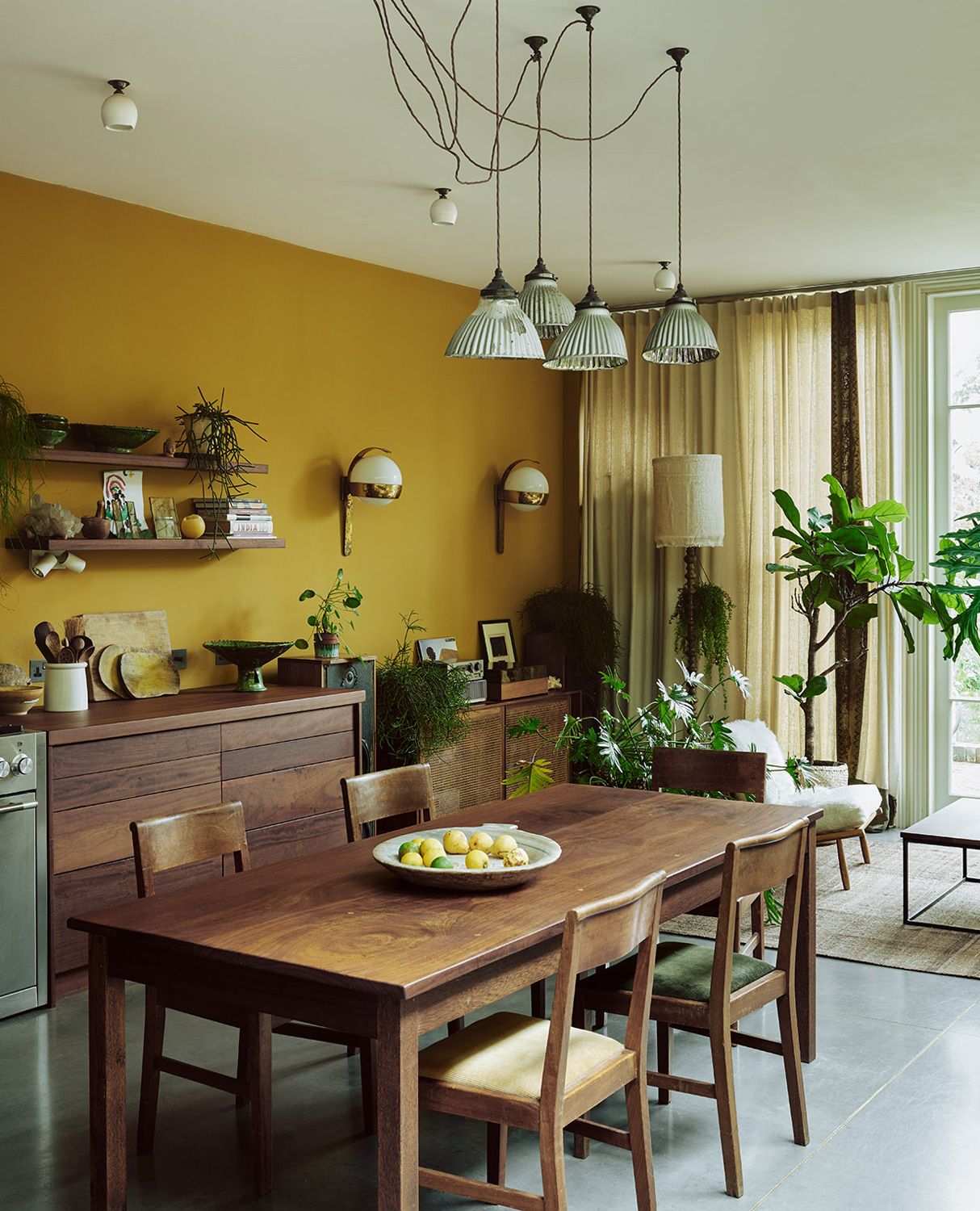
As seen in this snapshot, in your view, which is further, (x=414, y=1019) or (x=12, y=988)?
(x=12, y=988)

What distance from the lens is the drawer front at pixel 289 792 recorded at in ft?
16.2

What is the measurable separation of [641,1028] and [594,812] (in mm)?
1113

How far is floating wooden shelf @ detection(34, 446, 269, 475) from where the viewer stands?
15.7ft

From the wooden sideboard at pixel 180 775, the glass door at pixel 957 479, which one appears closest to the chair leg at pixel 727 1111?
the wooden sideboard at pixel 180 775

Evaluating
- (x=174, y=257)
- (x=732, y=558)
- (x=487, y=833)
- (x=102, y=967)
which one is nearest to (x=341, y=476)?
(x=174, y=257)

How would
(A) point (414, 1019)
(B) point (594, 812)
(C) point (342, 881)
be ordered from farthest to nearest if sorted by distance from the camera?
(B) point (594, 812) → (C) point (342, 881) → (A) point (414, 1019)

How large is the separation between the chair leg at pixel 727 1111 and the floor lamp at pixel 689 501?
13.9 feet

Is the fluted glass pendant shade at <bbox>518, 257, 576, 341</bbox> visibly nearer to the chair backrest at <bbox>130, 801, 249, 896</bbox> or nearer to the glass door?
the chair backrest at <bbox>130, 801, 249, 896</bbox>

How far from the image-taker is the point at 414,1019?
2252 mm

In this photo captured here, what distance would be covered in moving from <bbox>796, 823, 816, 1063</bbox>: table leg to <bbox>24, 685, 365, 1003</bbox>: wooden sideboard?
7.08 ft

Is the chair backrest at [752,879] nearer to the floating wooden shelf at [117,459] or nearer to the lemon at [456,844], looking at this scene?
the lemon at [456,844]

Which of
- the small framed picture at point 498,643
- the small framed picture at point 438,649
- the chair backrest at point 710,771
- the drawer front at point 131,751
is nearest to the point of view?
Result: the chair backrest at point 710,771

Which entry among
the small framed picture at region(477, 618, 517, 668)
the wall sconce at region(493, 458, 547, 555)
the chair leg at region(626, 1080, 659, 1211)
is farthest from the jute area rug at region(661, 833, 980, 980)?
the wall sconce at region(493, 458, 547, 555)

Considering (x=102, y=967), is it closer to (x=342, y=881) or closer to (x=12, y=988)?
(x=342, y=881)
